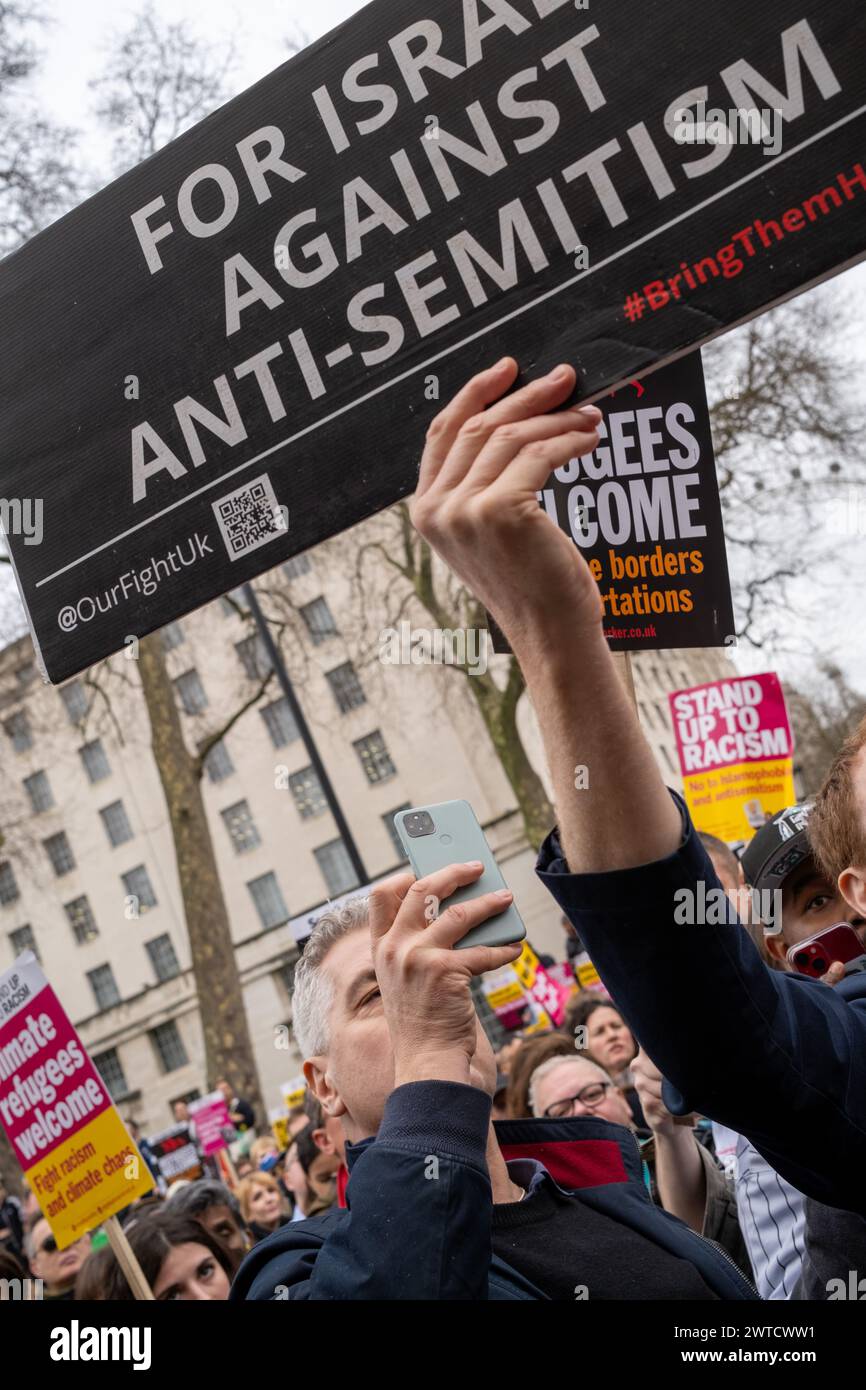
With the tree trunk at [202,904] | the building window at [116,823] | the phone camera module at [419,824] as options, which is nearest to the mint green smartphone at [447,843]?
the phone camera module at [419,824]

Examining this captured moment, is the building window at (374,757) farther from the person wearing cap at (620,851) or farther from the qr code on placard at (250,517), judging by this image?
the person wearing cap at (620,851)

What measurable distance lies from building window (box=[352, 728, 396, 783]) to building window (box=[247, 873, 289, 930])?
227 inches

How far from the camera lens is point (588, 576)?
1572 millimetres

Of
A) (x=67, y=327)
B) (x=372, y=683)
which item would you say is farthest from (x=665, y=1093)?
(x=372, y=683)

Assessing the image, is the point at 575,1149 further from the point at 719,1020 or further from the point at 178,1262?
the point at 178,1262

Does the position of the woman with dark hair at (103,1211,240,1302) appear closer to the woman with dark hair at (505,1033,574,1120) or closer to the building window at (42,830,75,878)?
the woman with dark hair at (505,1033,574,1120)

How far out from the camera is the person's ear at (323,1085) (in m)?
2.54

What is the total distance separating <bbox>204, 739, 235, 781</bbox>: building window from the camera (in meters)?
46.9

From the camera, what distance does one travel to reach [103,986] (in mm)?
50906

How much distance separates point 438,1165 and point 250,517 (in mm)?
958

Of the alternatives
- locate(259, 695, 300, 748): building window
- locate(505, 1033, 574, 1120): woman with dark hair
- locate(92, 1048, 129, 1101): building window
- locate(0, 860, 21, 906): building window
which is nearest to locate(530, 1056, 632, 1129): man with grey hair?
locate(505, 1033, 574, 1120): woman with dark hair

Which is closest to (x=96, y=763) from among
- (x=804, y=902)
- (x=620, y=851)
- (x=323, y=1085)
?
(x=804, y=902)
